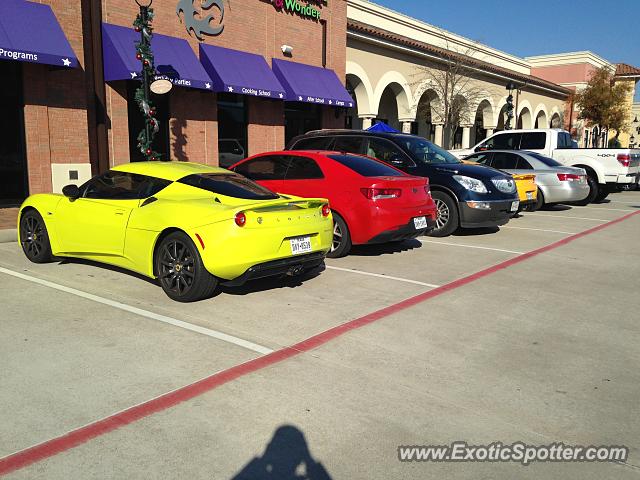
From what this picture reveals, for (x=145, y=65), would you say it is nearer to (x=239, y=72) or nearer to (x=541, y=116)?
(x=239, y=72)

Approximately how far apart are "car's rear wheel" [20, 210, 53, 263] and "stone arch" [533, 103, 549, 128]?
37.0 meters

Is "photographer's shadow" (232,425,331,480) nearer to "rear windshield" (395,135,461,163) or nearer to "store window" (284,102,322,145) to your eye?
"rear windshield" (395,135,461,163)

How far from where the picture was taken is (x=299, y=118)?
19781 millimetres

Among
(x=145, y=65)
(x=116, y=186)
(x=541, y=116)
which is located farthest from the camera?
(x=541, y=116)

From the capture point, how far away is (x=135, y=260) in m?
6.15

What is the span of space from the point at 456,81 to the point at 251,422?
2525 cm

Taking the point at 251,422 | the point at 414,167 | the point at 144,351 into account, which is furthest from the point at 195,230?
the point at 414,167

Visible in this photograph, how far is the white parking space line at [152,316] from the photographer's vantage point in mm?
4668

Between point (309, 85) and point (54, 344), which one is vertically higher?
point (309, 85)

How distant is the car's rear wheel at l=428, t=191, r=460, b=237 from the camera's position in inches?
397

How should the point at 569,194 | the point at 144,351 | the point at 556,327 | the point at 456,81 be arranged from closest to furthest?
the point at 144,351 < the point at 556,327 < the point at 569,194 < the point at 456,81

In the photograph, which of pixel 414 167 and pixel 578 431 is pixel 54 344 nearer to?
pixel 578 431

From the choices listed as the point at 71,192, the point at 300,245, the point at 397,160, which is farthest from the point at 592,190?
the point at 71,192

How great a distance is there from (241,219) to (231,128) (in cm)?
1215
